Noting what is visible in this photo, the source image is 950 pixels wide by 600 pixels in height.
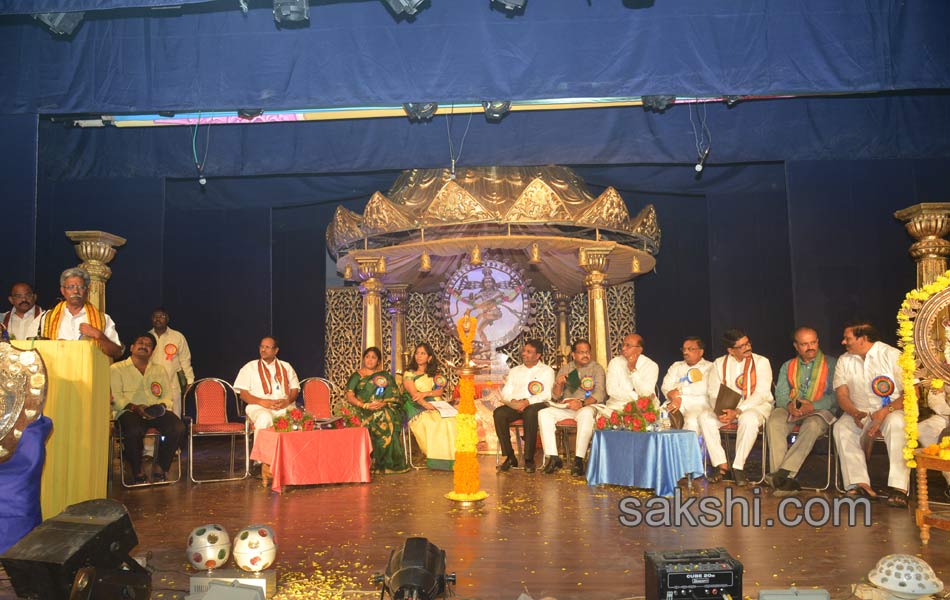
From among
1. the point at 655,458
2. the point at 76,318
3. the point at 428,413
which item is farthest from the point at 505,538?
the point at 428,413

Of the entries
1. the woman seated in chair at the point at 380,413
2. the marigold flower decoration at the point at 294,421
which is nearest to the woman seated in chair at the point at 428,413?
the woman seated in chair at the point at 380,413

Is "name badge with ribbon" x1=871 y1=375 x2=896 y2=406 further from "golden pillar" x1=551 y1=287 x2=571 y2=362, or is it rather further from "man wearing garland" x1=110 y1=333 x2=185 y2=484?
"man wearing garland" x1=110 y1=333 x2=185 y2=484

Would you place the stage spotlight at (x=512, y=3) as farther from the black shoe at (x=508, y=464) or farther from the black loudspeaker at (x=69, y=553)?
the black shoe at (x=508, y=464)

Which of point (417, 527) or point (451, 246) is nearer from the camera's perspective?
point (417, 527)

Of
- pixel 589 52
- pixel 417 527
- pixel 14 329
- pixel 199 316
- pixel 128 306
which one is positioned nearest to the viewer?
pixel 417 527

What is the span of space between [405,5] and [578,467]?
13.8 ft

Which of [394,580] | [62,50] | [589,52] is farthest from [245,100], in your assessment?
[394,580]

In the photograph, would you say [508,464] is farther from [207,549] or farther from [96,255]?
[96,255]

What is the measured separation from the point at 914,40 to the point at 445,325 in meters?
6.43

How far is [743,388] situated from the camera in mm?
7074

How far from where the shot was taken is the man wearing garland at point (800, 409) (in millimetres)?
6340

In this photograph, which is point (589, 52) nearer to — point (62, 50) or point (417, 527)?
point (417, 527)

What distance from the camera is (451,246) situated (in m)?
8.96

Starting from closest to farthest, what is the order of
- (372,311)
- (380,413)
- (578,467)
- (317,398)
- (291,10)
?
1. (291,10)
2. (578,467)
3. (380,413)
4. (317,398)
5. (372,311)
